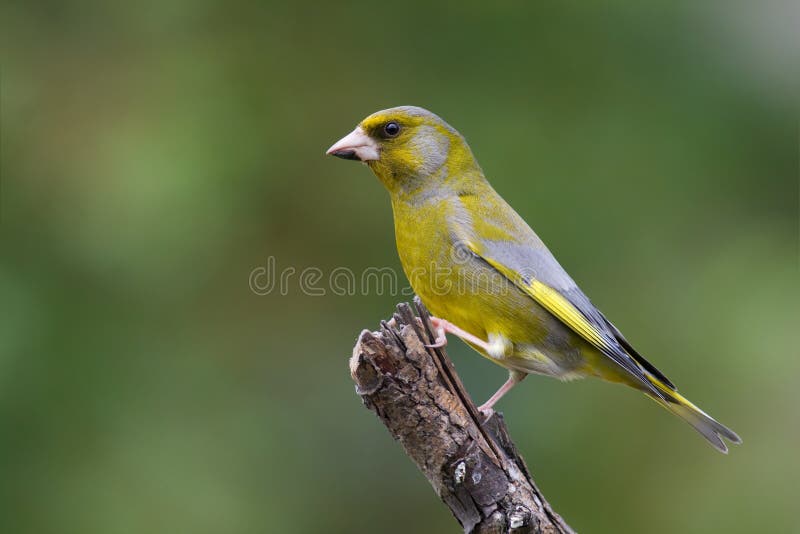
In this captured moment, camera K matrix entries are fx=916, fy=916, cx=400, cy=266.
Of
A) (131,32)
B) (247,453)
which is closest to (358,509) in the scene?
(247,453)

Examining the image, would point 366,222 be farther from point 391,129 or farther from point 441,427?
point 441,427

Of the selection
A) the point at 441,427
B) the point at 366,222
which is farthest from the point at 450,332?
the point at 366,222

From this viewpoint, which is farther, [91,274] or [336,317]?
[336,317]

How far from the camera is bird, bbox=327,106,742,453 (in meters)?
4.38

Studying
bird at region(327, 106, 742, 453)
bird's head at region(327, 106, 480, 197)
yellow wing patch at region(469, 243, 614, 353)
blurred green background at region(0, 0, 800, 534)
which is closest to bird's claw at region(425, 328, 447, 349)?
bird at region(327, 106, 742, 453)

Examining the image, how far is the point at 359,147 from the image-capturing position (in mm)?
4781

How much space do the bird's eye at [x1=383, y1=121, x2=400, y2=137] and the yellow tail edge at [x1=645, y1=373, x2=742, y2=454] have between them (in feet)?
5.83

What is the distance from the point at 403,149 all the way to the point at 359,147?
0.78 ft

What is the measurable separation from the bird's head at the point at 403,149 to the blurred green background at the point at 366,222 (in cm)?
78

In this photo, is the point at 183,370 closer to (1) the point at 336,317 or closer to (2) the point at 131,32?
(1) the point at 336,317

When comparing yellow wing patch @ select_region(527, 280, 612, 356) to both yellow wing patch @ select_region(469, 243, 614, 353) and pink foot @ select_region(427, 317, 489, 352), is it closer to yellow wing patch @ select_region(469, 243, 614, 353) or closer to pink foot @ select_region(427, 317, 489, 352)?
yellow wing patch @ select_region(469, 243, 614, 353)

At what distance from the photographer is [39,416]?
484 centimetres

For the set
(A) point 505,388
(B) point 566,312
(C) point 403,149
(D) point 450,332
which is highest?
(C) point 403,149

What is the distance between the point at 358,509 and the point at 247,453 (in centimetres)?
79
